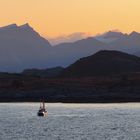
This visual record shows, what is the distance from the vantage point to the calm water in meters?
101

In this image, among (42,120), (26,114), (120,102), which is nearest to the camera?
(42,120)

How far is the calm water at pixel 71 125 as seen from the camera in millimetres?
101062

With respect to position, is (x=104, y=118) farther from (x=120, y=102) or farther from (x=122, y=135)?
(x=120, y=102)

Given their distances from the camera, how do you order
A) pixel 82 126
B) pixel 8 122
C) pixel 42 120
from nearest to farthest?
1. pixel 82 126
2. pixel 8 122
3. pixel 42 120

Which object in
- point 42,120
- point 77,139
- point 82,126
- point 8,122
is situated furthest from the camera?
point 42,120

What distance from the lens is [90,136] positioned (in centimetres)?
10106

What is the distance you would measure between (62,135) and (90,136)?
3.93 metres

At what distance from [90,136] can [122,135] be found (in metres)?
4.48

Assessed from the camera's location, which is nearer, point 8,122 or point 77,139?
point 77,139

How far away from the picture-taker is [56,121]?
130 meters

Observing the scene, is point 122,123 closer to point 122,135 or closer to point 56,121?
point 56,121

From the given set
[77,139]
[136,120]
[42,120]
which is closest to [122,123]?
[136,120]

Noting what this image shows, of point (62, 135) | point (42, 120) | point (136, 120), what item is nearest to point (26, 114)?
point (42, 120)

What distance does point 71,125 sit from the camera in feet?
393
